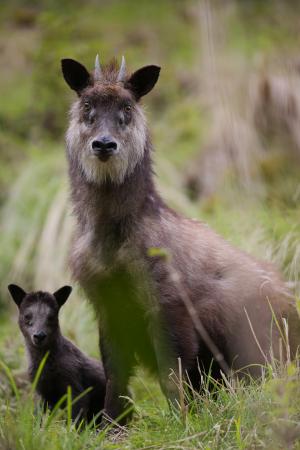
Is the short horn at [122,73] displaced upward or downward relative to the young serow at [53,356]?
upward

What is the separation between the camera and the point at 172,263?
16.6 feet

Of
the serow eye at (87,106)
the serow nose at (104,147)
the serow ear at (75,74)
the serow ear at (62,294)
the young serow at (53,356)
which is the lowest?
the young serow at (53,356)

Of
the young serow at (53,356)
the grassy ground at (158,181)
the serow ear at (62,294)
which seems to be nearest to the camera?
the grassy ground at (158,181)

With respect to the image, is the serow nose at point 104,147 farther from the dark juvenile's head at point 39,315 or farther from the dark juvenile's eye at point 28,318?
the dark juvenile's eye at point 28,318

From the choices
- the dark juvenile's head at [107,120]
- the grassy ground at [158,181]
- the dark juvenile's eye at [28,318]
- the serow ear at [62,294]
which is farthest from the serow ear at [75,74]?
the grassy ground at [158,181]

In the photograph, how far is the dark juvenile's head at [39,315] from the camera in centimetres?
551

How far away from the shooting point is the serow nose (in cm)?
482

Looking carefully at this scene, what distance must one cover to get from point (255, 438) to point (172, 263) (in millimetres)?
1507

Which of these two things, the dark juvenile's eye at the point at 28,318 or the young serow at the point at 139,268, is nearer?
the young serow at the point at 139,268

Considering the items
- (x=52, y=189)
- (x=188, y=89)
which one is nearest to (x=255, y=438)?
(x=52, y=189)

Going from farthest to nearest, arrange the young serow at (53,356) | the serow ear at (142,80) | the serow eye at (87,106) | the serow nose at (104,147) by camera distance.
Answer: the young serow at (53,356)
the serow ear at (142,80)
the serow eye at (87,106)
the serow nose at (104,147)

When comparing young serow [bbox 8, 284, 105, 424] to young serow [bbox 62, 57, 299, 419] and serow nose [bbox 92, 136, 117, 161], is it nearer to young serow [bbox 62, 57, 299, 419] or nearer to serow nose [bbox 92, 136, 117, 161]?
young serow [bbox 62, 57, 299, 419]

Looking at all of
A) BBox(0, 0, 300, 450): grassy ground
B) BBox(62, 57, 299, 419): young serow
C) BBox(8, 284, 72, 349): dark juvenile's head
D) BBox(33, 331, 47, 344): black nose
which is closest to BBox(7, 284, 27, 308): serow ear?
BBox(8, 284, 72, 349): dark juvenile's head

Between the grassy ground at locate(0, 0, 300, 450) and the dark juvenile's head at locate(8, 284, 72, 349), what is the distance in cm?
46
